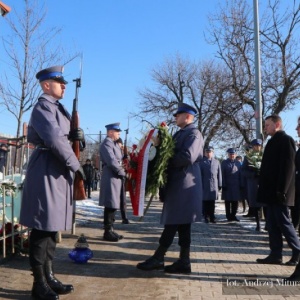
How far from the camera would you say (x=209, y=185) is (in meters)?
10.1

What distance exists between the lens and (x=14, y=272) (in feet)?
15.2

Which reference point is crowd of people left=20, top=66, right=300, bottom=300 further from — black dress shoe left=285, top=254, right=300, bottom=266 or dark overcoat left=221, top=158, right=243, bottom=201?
dark overcoat left=221, top=158, right=243, bottom=201

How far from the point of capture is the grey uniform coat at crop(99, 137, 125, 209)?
693 cm

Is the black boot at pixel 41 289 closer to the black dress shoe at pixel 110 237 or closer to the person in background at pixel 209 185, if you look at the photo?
the black dress shoe at pixel 110 237

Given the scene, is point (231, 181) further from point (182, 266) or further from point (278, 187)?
point (182, 266)

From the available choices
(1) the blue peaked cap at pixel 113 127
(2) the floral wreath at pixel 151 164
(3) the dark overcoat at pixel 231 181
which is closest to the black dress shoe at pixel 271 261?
(2) the floral wreath at pixel 151 164

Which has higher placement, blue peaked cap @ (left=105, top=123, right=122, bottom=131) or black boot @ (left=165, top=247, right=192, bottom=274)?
blue peaked cap @ (left=105, top=123, right=122, bottom=131)

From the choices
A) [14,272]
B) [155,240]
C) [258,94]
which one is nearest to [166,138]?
[14,272]

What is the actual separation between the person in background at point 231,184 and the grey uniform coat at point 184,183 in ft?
18.9

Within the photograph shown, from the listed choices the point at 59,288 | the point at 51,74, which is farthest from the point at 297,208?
the point at 51,74

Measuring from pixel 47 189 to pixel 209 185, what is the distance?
22.5ft

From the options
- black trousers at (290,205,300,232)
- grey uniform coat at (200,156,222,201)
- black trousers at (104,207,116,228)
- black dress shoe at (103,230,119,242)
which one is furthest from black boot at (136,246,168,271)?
grey uniform coat at (200,156,222,201)

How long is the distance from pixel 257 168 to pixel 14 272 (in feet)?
17.5

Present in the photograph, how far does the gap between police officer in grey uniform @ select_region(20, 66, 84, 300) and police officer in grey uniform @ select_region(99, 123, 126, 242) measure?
9.69ft
